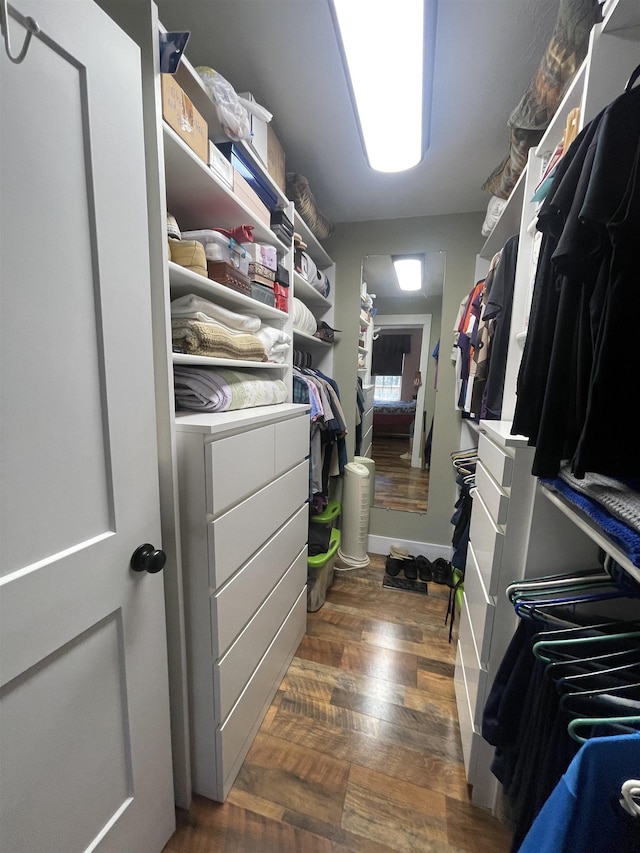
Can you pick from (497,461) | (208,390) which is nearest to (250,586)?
(208,390)

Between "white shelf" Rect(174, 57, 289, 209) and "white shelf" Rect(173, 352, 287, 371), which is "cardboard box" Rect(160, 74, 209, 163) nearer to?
"white shelf" Rect(174, 57, 289, 209)

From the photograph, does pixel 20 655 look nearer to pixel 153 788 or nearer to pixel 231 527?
pixel 231 527

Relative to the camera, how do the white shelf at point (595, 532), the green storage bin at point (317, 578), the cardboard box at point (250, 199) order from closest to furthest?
the white shelf at point (595, 532)
the cardboard box at point (250, 199)
the green storage bin at point (317, 578)

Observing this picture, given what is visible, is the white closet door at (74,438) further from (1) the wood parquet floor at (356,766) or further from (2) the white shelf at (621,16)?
(2) the white shelf at (621,16)

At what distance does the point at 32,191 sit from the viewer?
0.55 m

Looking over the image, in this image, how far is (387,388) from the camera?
2.65m

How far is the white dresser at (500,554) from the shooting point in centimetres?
94

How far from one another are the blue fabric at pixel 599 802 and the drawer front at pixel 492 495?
0.60m

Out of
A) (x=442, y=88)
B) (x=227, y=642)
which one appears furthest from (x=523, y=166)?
(x=227, y=642)

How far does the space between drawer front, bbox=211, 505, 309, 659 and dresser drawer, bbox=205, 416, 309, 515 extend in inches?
10.5

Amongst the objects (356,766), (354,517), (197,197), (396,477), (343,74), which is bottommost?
(356,766)

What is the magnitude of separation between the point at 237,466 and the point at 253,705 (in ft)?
3.17

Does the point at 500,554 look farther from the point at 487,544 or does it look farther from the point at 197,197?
the point at 197,197

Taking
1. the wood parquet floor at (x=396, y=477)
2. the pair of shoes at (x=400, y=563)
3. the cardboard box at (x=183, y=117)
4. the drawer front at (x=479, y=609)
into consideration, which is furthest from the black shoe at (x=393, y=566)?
the cardboard box at (x=183, y=117)
